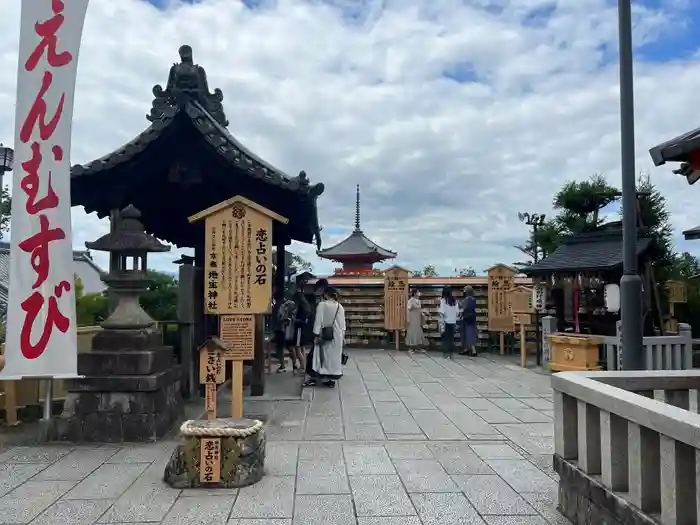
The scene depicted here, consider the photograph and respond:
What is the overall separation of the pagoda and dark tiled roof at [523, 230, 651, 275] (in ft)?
41.7

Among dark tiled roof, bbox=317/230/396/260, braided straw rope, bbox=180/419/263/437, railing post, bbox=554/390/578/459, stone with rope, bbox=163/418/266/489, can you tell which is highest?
dark tiled roof, bbox=317/230/396/260

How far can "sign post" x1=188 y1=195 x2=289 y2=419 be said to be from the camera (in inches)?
295

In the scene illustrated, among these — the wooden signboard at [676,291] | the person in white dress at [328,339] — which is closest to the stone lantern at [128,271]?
the person in white dress at [328,339]

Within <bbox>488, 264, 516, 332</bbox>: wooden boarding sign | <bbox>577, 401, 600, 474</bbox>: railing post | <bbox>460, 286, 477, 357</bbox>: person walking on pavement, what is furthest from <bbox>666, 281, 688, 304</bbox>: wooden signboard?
<bbox>577, 401, 600, 474</bbox>: railing post

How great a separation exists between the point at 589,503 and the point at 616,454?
474 mm

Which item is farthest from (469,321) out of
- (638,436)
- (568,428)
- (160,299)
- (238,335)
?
(638,436)

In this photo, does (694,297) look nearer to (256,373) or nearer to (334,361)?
(334,361)

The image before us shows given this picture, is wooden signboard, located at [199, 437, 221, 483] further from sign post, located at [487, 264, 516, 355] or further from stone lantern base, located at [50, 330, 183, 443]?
sign post, located at [487, 264, 516, 355]

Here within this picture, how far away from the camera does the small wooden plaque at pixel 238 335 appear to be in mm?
7012

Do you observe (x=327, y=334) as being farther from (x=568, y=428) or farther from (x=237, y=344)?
A: (x=568, y=428)

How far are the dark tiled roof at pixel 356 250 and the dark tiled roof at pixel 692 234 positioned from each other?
20.8 meters

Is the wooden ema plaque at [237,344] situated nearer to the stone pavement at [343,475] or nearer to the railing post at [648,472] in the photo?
the stone pavement at [343,475]

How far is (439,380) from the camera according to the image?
36.4 ft

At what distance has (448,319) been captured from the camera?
50.3 feet
